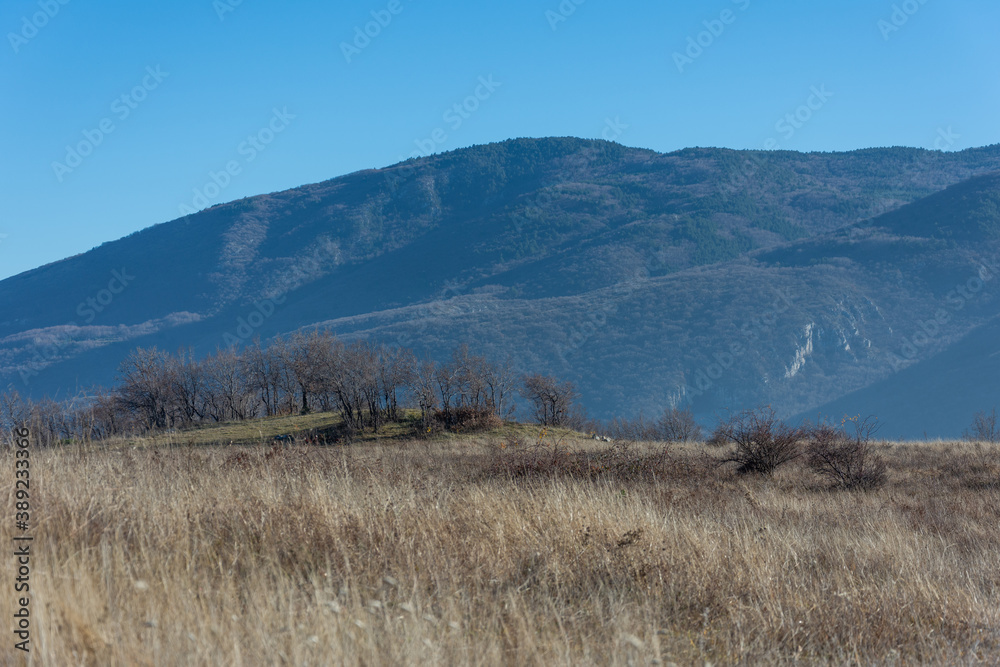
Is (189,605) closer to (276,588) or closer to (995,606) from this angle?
(276,588)

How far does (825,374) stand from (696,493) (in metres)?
148

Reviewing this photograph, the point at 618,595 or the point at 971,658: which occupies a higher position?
the point at 618,595

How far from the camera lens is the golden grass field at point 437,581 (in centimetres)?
352

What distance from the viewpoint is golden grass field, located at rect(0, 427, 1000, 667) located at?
3521 millimetres

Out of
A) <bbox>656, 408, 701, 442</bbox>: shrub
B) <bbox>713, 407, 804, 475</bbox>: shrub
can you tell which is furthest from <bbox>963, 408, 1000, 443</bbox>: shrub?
<bbox>713, 407, 804, 475</bbox>: shrub

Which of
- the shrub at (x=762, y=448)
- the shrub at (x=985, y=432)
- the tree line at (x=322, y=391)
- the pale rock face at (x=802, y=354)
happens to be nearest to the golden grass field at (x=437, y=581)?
the shrub at (x=762, y=448)

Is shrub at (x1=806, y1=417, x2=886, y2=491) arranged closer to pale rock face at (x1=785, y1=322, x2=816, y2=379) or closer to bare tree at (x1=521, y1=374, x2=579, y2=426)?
bare tree at (x1=521, y1=374, x2=579, y2=426)

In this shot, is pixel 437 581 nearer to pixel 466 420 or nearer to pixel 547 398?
pixel 466 420

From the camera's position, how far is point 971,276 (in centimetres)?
16375

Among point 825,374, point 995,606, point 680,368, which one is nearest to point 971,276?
point 825,374

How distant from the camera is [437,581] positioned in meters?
4.55

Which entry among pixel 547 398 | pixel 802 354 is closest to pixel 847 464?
pixel 547 398

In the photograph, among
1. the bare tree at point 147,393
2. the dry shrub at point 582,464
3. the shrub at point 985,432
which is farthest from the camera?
the bare tree at point 147,393

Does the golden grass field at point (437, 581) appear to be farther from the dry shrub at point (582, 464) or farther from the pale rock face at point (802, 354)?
the pale rock face at point (802, 354)
